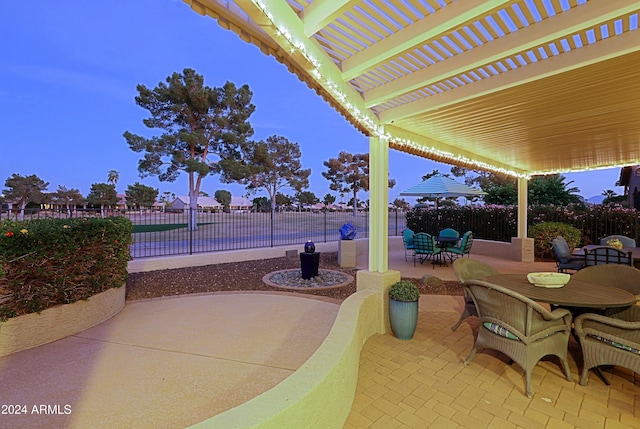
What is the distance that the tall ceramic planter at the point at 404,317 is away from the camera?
3.54m

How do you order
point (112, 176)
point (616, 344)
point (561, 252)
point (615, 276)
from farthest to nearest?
point (112, 176)
point (561, 252)
point (615, 276)
point (616, 344)

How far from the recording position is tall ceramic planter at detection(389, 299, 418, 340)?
11.6 feet

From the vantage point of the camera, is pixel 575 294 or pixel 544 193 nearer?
pixel 575 294

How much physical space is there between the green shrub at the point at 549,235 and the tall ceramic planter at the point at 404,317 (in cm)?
758

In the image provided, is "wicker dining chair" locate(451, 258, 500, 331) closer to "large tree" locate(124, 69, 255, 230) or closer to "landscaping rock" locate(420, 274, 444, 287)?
"landscaping rock" locate(420, 274, 444, 287)

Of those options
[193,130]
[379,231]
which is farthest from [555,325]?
[193,130]

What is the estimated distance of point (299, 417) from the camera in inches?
56.7

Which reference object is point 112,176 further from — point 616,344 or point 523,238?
point 616,344

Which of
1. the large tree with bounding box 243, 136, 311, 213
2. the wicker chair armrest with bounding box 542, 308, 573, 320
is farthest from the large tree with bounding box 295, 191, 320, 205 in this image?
the wicker chair armrest with bounding box 542, 308, 573, 320

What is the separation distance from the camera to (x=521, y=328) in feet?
8.75

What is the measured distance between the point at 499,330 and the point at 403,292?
1.02 meters

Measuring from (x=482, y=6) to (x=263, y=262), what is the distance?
24.6ft

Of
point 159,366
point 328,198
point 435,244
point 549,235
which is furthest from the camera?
point 328,198

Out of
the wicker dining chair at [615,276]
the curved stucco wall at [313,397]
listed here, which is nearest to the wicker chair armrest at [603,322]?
the wicker dining chair at [615,276]
